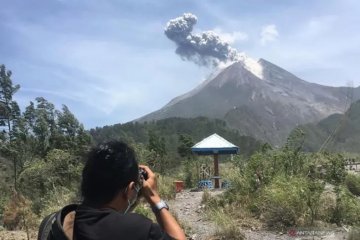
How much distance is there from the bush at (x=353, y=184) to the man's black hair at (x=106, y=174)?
469 inches

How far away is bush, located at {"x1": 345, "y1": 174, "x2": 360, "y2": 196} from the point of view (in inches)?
494

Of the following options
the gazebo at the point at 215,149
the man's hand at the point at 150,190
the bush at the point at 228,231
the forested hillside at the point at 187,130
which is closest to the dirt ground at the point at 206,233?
the bush at the point at 228,231

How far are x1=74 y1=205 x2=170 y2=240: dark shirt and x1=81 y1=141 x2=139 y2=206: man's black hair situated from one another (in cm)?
6

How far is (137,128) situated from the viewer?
245ft

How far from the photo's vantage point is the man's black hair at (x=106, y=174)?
58.4 inches

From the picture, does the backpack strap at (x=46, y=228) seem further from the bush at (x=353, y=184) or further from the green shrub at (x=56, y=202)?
the bush at (x=353, y=184)

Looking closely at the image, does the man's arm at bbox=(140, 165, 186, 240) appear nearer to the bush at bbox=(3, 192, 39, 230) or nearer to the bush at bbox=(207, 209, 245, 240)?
the bush at bbox=(207, 209, 245, 240)

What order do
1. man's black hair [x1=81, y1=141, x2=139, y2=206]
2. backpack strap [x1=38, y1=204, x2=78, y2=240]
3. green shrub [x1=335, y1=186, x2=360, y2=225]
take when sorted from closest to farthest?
backpack strap [x1=38, y1=204, x2=78, y2=240]
man's black hair [x1=81, y1=141, x2=139, y2=206]
green shrub [x1=335, y1=186, x2=360, y2=225]

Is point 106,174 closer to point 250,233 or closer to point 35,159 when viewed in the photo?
point 250,233

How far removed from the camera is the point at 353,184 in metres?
12.8

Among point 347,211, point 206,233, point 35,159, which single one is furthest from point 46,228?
point 35,159

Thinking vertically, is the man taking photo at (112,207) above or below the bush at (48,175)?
above

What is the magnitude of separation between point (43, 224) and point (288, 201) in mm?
6511

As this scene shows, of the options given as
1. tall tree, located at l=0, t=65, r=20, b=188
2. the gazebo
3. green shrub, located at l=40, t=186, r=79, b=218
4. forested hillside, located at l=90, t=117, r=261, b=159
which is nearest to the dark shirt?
green shrub, located at l=40, t=186, r=79, b=218
